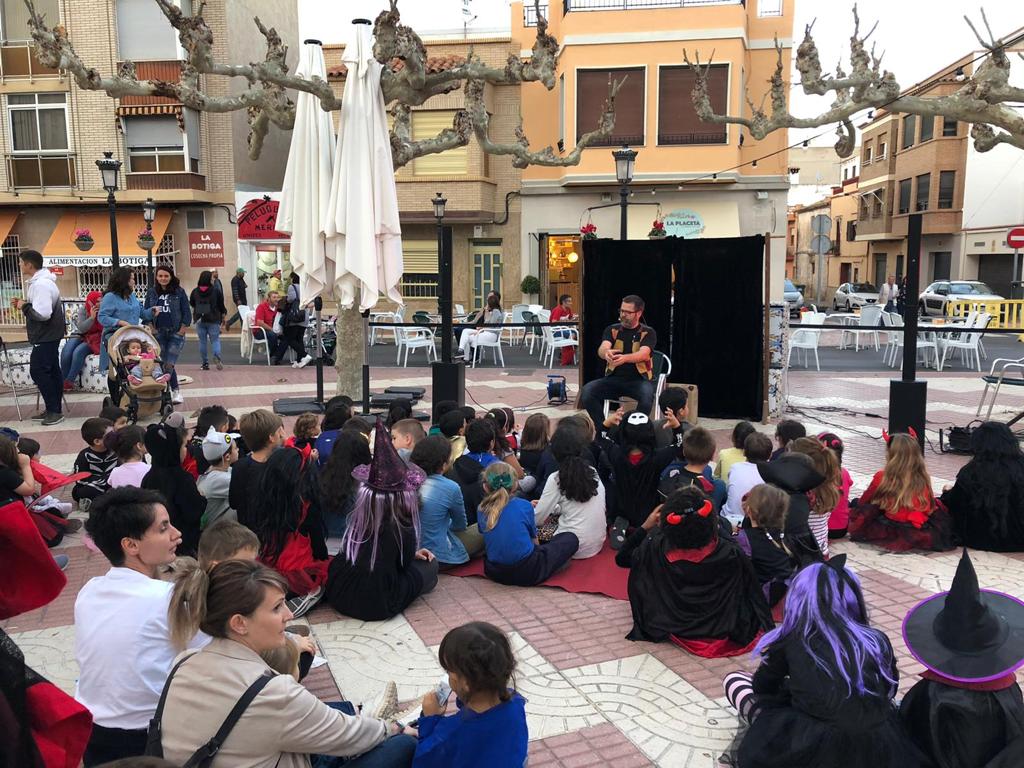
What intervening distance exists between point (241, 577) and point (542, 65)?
10.8m

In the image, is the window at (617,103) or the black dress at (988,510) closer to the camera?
the black dress at (988,510)

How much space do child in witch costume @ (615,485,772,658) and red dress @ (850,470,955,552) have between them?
197 cm

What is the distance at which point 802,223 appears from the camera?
6506 centimetres

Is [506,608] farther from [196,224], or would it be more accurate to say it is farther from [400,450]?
[196,224]

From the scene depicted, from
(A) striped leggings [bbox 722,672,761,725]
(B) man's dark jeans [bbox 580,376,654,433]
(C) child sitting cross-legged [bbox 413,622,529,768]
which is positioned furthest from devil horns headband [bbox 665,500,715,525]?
(B) man's dark jeans [bbox 580,376,654,433]

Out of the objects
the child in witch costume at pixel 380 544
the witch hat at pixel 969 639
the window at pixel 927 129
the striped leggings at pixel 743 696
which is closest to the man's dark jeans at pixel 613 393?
the child in witch costume at pixel 380 544

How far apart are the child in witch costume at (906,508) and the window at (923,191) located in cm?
3789

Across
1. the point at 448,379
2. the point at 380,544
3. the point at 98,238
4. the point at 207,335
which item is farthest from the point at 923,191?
the point at 380,544

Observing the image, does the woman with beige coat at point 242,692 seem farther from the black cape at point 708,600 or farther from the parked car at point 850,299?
the parked car at point 850,299

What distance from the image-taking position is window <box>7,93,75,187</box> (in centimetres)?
2442

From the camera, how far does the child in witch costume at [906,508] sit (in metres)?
5.78

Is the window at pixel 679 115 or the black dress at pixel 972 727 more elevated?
the window at pixel 679 115

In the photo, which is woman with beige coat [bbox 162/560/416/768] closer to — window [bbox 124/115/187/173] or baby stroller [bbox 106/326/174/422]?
baby stroller [bbox 106/326/174/422]

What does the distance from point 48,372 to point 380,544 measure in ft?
24.1
